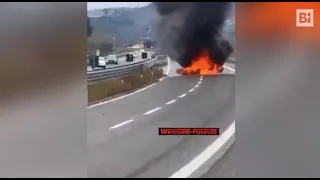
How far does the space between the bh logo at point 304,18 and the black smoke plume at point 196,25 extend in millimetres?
617

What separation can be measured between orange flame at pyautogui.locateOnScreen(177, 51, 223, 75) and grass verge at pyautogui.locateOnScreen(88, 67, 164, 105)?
245 mm

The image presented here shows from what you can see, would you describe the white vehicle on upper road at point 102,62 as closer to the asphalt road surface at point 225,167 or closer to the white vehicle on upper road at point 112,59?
the white vehicle on upper road at point 112,59

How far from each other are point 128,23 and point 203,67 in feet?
2.49

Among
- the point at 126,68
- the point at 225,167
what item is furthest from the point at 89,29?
the point at 225,167

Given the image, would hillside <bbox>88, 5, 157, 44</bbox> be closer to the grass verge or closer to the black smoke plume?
the black smoke plume

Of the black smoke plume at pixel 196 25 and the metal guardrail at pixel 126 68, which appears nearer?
the black smoke plume at pixel 196 25

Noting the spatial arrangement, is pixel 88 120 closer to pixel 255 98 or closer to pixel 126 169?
pixel 126 169

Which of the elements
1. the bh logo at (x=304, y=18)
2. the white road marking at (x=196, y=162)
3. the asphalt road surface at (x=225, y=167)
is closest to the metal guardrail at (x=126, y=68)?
the white road marking at (x=196, y=162)

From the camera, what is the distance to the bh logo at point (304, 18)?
4.07m

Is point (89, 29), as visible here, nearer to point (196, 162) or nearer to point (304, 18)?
point (196, 162)

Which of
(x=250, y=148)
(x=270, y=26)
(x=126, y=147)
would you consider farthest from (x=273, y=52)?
(x=126, y=147)

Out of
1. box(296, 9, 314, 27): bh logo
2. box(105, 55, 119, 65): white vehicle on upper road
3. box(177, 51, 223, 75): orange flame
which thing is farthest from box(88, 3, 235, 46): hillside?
box(296, 9, 314, 27): bh logo

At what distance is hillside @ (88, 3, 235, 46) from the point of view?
4.09m

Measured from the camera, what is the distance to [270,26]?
13.4 ft
